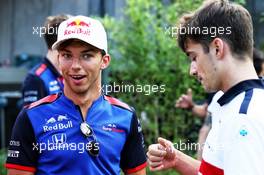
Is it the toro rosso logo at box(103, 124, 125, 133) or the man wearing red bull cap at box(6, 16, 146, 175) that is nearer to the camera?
the man wearing red bull cap at box(6, 16, 146, 175)

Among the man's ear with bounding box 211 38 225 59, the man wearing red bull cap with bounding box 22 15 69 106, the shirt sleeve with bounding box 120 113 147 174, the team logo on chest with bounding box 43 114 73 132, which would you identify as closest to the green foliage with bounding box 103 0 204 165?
the man wearing red bull cap with bounding box 22 15 69 106

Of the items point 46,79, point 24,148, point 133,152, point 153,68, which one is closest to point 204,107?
point 153,68

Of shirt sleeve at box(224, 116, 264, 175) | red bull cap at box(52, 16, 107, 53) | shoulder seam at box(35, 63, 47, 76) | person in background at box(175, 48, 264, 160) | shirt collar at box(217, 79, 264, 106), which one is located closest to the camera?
shirt sleeve at box(224, 116, 264, 175)

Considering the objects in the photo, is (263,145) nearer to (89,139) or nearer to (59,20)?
(89,139)

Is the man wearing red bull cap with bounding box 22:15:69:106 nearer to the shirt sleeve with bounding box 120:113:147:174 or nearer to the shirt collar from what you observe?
the shirt sleeve with bounding box 120:113:147:174

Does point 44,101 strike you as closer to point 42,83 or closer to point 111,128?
point 111,128

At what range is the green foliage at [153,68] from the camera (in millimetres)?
8047

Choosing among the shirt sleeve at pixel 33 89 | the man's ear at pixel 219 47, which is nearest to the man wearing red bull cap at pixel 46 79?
the shirt sleeve at pixel 33 89

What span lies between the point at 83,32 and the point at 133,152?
721 millimetres

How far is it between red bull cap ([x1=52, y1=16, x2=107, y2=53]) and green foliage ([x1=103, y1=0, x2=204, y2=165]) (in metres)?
4.48

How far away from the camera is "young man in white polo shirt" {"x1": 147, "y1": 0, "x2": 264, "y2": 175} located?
2695 mm

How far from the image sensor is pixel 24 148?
326 cm

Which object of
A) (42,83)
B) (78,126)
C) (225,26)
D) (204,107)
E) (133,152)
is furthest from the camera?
(204,107)

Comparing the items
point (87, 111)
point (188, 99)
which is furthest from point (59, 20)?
point (87, 111)
